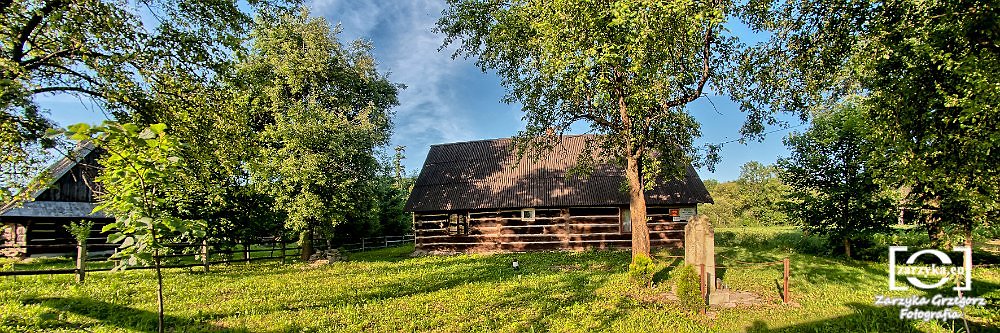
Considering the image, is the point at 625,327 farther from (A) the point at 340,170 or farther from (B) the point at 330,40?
(B) the point at 330,40

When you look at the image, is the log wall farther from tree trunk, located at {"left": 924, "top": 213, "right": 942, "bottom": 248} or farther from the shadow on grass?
the shadow on grass

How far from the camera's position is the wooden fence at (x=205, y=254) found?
11.2 m

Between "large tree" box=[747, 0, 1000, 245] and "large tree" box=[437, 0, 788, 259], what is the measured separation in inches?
73.6

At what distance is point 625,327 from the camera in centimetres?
748

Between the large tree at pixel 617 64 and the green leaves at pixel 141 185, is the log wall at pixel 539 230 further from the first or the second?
the green leaves at pixel 141 185

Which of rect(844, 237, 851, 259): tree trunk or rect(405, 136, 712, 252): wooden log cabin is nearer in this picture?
rect(844, 237, 851, 259): tree trunk

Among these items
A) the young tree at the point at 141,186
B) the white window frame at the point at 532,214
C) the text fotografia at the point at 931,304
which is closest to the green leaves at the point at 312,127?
the white window frame at the point at 532,214

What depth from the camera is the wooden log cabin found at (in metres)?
20.5

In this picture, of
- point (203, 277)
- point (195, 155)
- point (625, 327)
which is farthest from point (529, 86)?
point (203, 277)

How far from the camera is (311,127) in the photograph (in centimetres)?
1802

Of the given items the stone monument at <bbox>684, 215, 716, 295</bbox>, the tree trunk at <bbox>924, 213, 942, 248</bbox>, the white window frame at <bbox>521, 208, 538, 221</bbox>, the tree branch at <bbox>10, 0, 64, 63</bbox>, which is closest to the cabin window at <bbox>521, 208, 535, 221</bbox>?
the white window frame at <bbox>521, 208, 538, 221</bbox>

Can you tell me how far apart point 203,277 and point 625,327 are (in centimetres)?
1385

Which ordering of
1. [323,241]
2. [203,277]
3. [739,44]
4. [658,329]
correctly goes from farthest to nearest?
[323,241]
[203,277]
[739,44]
[658,329]

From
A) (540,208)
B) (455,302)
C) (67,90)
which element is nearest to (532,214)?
(540,208)
